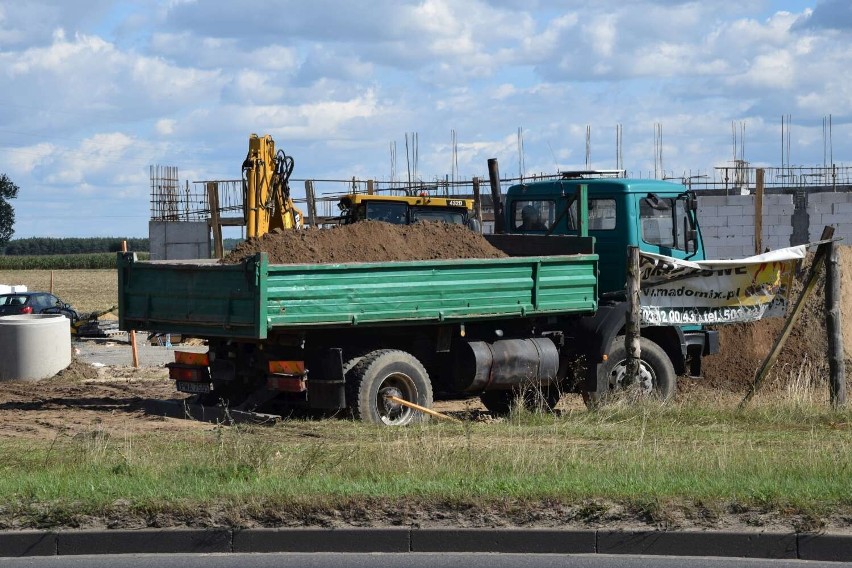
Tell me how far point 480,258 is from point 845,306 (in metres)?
Result: 9.30

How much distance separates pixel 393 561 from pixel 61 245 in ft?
396

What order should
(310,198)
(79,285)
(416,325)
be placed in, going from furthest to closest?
(79,285)
(310,198)
(416,325)

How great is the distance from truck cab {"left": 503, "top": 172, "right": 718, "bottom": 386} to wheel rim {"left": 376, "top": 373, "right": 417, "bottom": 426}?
267 centimetres

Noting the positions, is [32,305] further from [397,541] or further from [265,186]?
[397,541]

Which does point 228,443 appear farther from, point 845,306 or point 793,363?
point 845,306

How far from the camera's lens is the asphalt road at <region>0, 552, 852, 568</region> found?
741 centimetres

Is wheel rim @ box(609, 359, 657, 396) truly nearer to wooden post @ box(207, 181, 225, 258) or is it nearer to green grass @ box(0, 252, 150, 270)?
wooden post @ box(207, 181, 225, 258)

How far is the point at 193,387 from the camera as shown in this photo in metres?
14.0

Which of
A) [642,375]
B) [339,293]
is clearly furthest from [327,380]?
[642,375]

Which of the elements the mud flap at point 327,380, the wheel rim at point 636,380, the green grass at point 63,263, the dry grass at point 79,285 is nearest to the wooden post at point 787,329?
the wheel rim at point 636,380

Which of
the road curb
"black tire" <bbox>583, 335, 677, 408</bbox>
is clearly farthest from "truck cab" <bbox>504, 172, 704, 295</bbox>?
the road curb

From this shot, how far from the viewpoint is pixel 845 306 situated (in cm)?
2077

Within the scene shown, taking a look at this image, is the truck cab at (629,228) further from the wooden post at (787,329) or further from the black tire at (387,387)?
the black tire at (387,387)

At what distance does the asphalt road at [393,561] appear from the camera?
24.3ft
